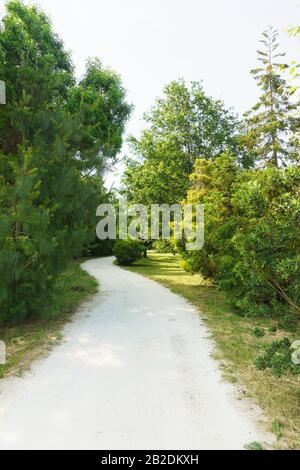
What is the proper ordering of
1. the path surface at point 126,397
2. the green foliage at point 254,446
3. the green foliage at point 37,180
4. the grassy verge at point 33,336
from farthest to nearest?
1. the green foliage at point 37,180
2. the grassy verge at point 33,336
3. the path surface at point 126,397
4. the green foliage at point 254,446

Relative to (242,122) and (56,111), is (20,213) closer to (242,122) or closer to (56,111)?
(56,111)

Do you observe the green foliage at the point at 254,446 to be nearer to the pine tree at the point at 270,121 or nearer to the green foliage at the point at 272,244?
the green foliage at the point at 272,244

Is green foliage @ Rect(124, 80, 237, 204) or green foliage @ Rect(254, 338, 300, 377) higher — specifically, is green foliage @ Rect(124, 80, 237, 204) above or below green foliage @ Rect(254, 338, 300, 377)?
above

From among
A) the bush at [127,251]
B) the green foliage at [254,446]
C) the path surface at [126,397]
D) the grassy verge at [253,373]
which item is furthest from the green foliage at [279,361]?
the bush at [127,251]

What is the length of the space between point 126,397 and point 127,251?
21.1 m

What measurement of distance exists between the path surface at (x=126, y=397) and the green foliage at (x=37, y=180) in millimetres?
1782

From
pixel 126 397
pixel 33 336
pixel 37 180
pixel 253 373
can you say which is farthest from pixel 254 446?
pixel 37 180

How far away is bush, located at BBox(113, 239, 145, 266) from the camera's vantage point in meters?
25.9

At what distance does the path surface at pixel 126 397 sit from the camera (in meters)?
3.79

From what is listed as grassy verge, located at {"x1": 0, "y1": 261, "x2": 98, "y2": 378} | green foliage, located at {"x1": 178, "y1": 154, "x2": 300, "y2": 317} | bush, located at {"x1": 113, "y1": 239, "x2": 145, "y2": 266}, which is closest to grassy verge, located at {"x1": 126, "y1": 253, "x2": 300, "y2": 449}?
green foliage, located at {"x1": 178, "y1": 154, "x2": 300, "y2": 317}

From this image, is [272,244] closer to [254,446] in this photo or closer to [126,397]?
[254,446]

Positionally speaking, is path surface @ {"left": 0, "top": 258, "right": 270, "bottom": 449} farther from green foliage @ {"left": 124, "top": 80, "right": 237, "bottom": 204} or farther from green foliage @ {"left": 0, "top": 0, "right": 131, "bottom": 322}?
green foliage @ {"left": 124, "top": 80, "right": 237, "bottom": 204}

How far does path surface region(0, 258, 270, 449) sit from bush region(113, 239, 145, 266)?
1763 centimetres

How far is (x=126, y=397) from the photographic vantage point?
187 inches
